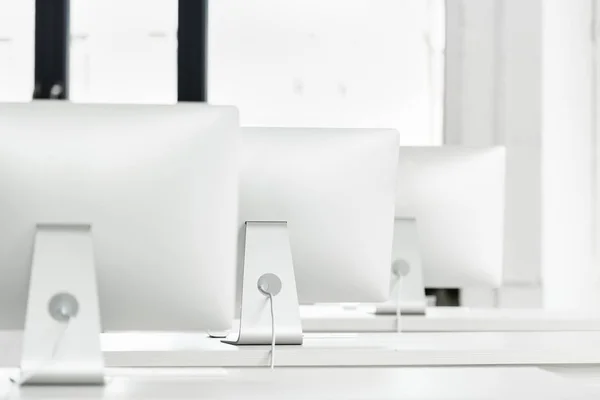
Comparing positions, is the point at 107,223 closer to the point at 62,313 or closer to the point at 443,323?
the point at 62,313

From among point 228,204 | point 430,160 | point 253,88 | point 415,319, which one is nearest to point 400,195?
point 430,160

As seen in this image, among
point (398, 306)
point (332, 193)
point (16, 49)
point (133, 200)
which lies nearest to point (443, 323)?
point (398, 306)

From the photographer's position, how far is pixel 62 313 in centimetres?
156

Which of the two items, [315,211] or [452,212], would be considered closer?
[315,211]

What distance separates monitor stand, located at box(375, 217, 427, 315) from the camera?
9.01ft

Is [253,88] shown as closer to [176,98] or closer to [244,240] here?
[176,98]

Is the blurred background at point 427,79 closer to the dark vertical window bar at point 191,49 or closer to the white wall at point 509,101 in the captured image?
the white wall at point 509,101

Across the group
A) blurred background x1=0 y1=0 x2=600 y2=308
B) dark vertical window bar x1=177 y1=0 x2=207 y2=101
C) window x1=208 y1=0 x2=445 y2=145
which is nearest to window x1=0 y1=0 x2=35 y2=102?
blurred background x1=0 y1=0 x2=600 y2=308

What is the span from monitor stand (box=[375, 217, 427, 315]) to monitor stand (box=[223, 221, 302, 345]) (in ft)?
2.51

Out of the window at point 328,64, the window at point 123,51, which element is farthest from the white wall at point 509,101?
the window at point 123,51

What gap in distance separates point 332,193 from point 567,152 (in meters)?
2.51

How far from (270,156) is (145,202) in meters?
0.49

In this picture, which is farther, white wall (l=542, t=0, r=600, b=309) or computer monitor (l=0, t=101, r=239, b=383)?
white wall (l=542, t=0, r=600, b=309)

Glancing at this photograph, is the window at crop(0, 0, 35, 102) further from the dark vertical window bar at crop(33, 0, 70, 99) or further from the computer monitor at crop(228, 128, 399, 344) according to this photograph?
the computer monitor at crop(228, 128, 399, 344)
